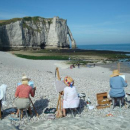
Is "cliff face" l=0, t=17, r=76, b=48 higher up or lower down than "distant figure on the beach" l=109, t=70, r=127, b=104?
higher up

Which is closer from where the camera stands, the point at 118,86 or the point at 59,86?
the point at 59,86

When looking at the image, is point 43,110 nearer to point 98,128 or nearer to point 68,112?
point 68,112

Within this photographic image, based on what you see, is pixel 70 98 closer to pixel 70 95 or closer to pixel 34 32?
pixel 70 95

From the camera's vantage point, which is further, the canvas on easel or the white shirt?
the canvas on easel

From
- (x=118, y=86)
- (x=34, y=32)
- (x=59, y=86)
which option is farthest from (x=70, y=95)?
(x=34, y=32)

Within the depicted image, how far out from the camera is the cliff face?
79688 millimetres

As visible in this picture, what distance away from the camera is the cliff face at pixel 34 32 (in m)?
79.7

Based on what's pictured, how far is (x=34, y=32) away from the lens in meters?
91.6

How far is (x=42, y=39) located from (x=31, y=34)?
317 inches

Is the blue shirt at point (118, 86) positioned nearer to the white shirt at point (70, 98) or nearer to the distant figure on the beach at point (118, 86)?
the distant figure on the beach at point (118, 86)

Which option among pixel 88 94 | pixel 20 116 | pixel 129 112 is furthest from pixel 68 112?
pixel 88 94

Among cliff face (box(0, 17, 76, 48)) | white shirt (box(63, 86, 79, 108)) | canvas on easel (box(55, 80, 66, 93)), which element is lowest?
white shirt (box(63, 86, 79, 108))

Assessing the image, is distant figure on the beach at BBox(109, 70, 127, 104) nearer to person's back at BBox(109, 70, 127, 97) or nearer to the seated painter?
person's back at BBox(109, 70, 127, 97)

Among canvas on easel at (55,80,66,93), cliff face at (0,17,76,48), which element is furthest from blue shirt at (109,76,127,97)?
cliff face at (0,17,76,48)
